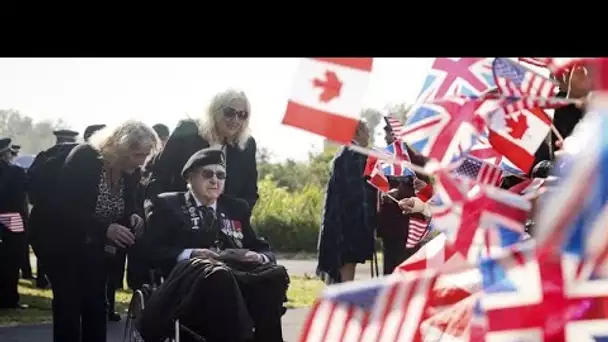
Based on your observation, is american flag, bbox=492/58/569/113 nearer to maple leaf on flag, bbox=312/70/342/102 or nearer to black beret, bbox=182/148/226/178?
maple leaf on flag, bbox=312/70/342/102

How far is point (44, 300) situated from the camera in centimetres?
709

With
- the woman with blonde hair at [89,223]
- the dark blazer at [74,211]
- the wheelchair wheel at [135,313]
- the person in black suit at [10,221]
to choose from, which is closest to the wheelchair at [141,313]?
the wheelchair wheel at [135,313]

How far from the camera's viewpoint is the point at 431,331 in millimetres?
2234

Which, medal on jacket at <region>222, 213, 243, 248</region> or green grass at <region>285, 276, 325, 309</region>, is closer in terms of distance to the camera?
medal on jacket at <region>222, 213, 243, 248</region>

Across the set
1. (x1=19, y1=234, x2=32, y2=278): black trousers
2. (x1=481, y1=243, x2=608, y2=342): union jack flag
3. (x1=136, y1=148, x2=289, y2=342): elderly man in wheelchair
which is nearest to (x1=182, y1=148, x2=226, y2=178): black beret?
(x1=136, y1=148, x2=289, y2=342): elderly man in wheelchair

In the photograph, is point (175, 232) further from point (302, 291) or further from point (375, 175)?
point (302, 291)

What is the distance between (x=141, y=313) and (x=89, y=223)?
0.54 m

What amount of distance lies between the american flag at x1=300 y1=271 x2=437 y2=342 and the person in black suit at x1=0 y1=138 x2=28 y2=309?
183 inches

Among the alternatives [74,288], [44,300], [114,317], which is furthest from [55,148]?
[44,300]

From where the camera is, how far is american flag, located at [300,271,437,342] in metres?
2.26

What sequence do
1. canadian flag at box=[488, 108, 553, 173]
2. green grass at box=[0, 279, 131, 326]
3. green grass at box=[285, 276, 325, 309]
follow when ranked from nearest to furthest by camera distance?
canadian flag at box=[488, 108, 553, 173], green grass at box=[0, 279, 131, 326], green grass at box=[285, 276, 325, 309]

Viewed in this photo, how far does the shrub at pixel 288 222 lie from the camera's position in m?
12.1
